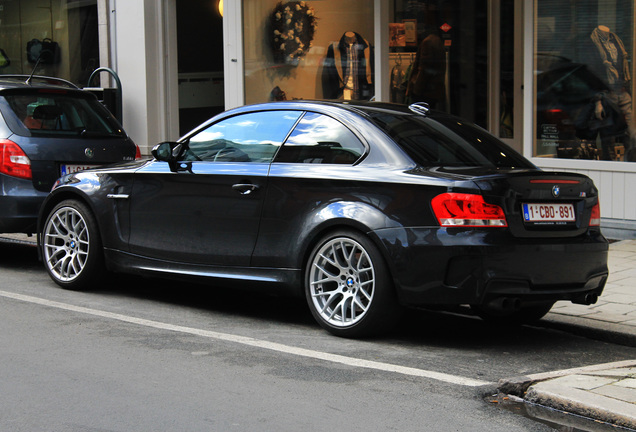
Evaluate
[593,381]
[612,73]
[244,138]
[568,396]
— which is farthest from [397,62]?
[568,396]

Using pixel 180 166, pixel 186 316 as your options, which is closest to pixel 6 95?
pixel 180 166

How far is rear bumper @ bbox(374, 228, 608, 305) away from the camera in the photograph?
5672mm

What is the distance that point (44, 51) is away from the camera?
18.0m

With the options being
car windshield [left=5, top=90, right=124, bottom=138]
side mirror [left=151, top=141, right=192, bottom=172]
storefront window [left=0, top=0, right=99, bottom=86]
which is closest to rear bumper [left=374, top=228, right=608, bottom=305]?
side mirror [left=151, top=141, right=192, bottom=172]

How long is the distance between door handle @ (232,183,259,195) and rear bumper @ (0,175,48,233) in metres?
2.74

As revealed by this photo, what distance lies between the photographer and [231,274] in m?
6.79

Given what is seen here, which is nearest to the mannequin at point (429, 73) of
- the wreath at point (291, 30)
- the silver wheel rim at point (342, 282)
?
the wreath at point (291, 30)

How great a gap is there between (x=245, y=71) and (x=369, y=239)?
8.96 m

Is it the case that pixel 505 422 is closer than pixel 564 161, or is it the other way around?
pixel 505 422

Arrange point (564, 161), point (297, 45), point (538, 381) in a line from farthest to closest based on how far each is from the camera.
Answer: point (297, 45), point (564, 161), point (538, 381)

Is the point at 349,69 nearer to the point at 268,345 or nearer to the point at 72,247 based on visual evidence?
the point at 72,247

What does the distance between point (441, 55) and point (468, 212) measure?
878cm

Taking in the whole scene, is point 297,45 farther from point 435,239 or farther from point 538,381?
point 538,381

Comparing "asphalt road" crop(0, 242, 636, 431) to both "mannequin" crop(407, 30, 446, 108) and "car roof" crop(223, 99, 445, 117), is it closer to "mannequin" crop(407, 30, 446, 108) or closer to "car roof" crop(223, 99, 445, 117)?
"car roof" crop(223, 99, 445, 117)
